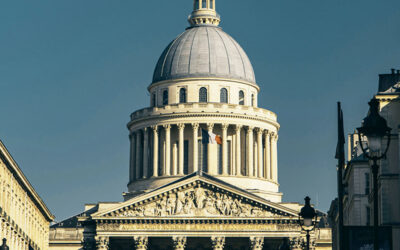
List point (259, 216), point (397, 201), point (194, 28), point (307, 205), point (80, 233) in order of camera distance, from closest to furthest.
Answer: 1. point (307, 205)
2. point (397, 201)
3. point (259, 216)
4. point (80, 233)
5. point (194, 28)

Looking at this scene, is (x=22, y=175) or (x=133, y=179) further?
(x=133, y=179)

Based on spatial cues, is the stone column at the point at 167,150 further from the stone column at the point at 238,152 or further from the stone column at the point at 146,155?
the stone column at the point at 238,152

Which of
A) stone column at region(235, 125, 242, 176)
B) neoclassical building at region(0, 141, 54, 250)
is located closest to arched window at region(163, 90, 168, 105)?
stone column at region(235, 125, 242, 176)

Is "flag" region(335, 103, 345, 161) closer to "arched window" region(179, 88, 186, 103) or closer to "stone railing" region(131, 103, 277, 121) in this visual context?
"stone railing" region(131, 103, 277, 121)

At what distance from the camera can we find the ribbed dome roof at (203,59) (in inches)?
5571

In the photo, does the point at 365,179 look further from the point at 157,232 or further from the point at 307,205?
the point at 307,205

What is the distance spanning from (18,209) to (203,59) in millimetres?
54278

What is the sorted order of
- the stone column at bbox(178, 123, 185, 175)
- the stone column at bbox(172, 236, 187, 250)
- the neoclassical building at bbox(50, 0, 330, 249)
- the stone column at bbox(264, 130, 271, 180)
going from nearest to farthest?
the stone column at bbox(172, 236, 187, 250)
the neoclassical building at bbox(50, 0, 330, 249)
the stone column at bbox(178, 123, 185, 175)
the stone column at bbox(264, 130, 271, 180)

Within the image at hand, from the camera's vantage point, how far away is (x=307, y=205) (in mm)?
45375

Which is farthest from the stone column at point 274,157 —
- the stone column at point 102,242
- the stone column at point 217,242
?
the stone column at point 102,242

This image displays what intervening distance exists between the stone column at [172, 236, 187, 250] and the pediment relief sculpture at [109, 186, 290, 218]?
2219 mm

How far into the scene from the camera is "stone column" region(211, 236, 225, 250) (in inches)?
4592

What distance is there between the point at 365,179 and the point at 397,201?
19.9 metres

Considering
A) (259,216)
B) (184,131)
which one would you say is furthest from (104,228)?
(184,131)
